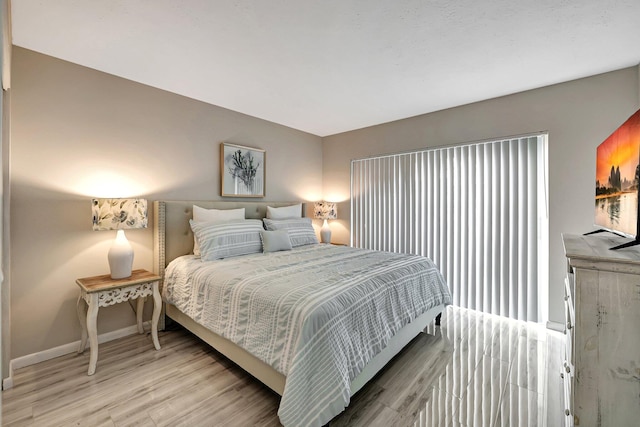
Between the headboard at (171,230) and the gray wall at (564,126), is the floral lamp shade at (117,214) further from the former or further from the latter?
the gray wall at (564,126)

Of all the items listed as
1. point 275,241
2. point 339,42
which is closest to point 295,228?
point 275,241

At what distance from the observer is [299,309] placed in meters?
1.51

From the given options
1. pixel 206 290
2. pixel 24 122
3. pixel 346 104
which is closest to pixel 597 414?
pixel 206 290

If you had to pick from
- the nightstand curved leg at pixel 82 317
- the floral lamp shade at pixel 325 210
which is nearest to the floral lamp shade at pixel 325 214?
the floral lamp shade at pixel 325 210

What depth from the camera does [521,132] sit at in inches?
112

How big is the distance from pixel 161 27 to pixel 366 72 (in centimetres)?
162

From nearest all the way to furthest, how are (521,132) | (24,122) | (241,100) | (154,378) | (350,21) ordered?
(350,21) → (154,378) → (24,122) → (521,132) → (241,100)

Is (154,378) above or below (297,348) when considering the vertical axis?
below

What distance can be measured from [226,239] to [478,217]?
283 centimetres

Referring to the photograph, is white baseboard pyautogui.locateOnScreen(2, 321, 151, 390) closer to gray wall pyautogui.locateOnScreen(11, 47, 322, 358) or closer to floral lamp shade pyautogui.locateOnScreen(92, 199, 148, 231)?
gray wall pyautogui.locateOnScreen(11, 47, 322, 358)

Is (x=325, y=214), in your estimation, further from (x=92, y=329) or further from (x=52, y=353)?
(x=52, y=353)

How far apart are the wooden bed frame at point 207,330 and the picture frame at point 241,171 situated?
0.18m

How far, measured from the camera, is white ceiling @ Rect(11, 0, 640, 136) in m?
1.67

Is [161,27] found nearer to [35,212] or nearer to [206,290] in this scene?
[35,212]
